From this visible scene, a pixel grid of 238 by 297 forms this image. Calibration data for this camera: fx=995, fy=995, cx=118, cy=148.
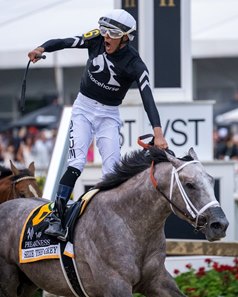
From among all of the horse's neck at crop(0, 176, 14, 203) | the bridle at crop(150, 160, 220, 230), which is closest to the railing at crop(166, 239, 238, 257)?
the horse's neck at crop(0, 176, 14, 203)

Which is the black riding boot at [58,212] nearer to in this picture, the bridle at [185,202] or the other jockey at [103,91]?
the other jockey at [103,91]

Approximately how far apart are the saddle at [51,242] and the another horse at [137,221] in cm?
6

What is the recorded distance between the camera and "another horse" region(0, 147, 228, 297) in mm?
6594

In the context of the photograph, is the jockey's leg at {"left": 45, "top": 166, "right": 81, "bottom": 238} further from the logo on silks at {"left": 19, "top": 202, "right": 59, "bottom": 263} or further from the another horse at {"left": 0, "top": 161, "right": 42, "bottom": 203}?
the another horse at {"left": 0, "top": 161, "right": 42, "bottom": 203}

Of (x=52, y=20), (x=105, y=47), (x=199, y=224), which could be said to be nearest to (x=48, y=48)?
(x=105, y=47)

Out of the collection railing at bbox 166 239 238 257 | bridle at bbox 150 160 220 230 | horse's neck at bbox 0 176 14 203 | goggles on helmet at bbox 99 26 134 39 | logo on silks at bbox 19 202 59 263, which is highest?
goggles on helmet at bbox 99 26 134 39

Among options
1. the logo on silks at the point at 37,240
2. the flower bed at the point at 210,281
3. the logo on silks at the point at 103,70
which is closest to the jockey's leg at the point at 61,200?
the logo on silks at the point at 37,240

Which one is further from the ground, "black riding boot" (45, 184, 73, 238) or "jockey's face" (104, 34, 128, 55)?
"jockey's face" (104, 34, 128, 55)

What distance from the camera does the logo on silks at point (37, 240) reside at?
23.9 ft

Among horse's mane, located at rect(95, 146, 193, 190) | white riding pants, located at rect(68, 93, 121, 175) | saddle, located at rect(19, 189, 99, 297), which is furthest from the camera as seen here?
white riding pants, located at rect(68, 93, 121, 175)

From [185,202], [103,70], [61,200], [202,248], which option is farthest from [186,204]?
[202,248]

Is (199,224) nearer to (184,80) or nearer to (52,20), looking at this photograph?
(184,80)

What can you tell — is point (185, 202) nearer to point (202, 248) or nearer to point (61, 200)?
point (61, 200)

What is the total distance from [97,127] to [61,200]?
27.3 inches
